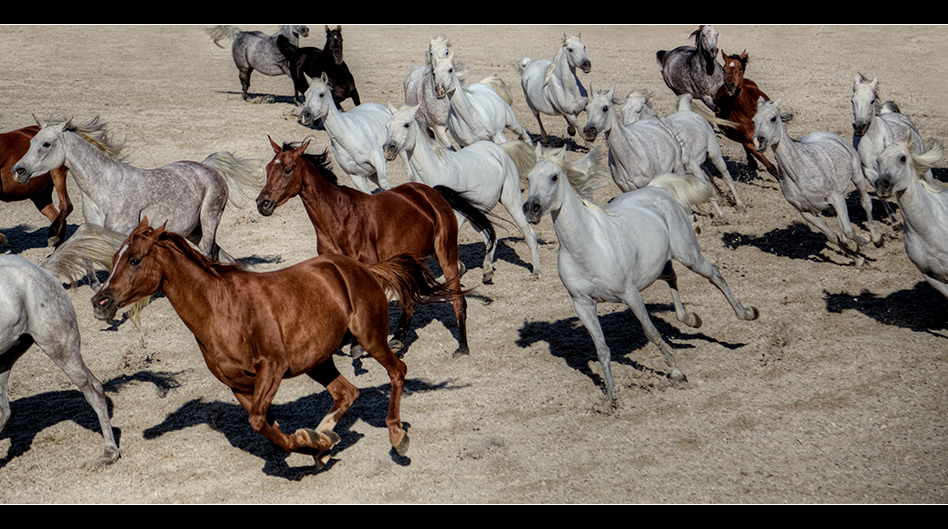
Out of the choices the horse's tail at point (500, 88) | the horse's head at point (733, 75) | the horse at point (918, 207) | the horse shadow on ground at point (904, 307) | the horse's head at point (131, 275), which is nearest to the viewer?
the horse's head at point (131, 275)

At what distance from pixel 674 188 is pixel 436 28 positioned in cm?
A: 1938

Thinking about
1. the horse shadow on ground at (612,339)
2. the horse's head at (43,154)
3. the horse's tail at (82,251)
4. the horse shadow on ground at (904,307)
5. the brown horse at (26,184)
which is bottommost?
the horse shadow on ground at (612,339)

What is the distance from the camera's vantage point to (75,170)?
293 inches

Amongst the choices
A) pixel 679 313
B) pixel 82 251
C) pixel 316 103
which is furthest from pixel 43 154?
pixel 679 313

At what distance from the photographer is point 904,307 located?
762 centimetres

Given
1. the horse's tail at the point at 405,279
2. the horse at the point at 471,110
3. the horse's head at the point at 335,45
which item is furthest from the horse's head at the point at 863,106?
the horse's head at the point at 335,45

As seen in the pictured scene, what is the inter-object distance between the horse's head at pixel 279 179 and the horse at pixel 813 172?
5.15 metres

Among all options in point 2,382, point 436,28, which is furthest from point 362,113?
point 436,28

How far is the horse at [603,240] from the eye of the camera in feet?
18.9

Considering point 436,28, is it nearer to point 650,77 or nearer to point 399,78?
point 399,78

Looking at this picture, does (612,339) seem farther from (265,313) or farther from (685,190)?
(265,313)

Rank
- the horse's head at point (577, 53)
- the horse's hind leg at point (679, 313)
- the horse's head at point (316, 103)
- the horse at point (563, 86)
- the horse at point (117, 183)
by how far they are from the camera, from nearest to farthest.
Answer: the horse's hind leg at point (679, 313)
the horse at point (117, 183)
the horse's head at point (316, 103)
the horse's head at point (577, 53)
the horse at point (563, 86)

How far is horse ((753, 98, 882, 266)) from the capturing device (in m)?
8.66

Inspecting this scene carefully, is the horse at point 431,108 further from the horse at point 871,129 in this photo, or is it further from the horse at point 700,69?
the horse at point 871,129
